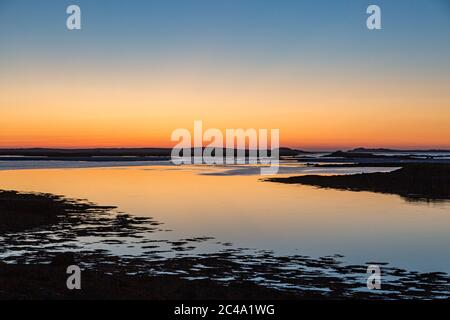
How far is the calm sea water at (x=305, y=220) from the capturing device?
20328 millimetres

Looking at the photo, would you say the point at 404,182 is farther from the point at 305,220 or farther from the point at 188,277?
the point at 188,277

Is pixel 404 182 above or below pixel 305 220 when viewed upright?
above

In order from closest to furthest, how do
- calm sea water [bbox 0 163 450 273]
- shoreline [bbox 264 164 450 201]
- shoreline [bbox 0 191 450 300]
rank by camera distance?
shoreline [bbox 0 191 450 300] < calm sea water [bbox 0 163 450 273] < shoreline [bbox 264 164 450 201]

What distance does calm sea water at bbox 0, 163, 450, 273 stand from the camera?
20.3 m

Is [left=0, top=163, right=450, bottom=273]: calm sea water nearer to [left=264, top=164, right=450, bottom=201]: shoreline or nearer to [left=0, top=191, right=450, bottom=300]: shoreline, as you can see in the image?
[left=0, top=191, right=450, bottom=300]: shoreline

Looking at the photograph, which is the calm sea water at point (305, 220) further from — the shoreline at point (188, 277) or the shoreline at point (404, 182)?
the shoreline at point (404, 182)

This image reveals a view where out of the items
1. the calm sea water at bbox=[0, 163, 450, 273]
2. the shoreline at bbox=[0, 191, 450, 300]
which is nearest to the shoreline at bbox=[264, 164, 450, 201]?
the calm sea water at bbox=[0, 163, 450, 273]

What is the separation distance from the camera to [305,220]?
1118 inches

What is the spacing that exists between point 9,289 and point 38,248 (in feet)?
20.5

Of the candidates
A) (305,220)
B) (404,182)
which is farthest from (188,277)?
(404,182)
